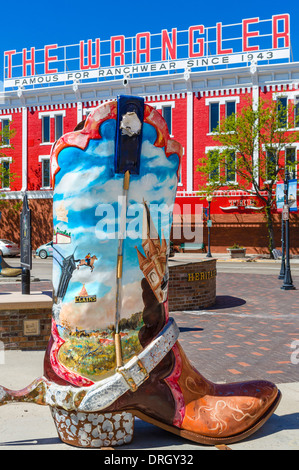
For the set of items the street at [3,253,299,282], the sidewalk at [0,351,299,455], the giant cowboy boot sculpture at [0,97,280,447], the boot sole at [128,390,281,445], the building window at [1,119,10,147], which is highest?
the building window at [1,119,10,147]

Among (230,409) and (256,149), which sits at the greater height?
(256,149)

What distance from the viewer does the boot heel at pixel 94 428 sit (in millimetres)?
3107

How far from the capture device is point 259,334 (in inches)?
298

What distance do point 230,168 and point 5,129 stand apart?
15.3 metres

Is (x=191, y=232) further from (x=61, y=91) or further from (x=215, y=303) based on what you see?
(x=215, y=303)

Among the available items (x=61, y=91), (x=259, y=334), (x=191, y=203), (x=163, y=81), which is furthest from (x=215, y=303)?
(x=61, y=91)

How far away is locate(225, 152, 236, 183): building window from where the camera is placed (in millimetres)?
28469

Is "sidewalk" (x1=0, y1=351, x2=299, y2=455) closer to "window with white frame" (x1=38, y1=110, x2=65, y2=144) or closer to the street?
the street

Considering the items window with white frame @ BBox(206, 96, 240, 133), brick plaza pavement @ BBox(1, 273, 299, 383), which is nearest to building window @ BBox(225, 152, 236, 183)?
window with white frame @ BBox(206, 96, 240, 133)

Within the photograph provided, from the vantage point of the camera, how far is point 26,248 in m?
7.45

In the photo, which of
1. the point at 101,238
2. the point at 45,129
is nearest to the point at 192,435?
the point at 101,238

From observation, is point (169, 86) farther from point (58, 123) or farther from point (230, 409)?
point (230, 409)

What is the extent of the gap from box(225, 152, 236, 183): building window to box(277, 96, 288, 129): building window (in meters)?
3.14

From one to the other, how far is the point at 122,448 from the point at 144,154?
1.89 meters
